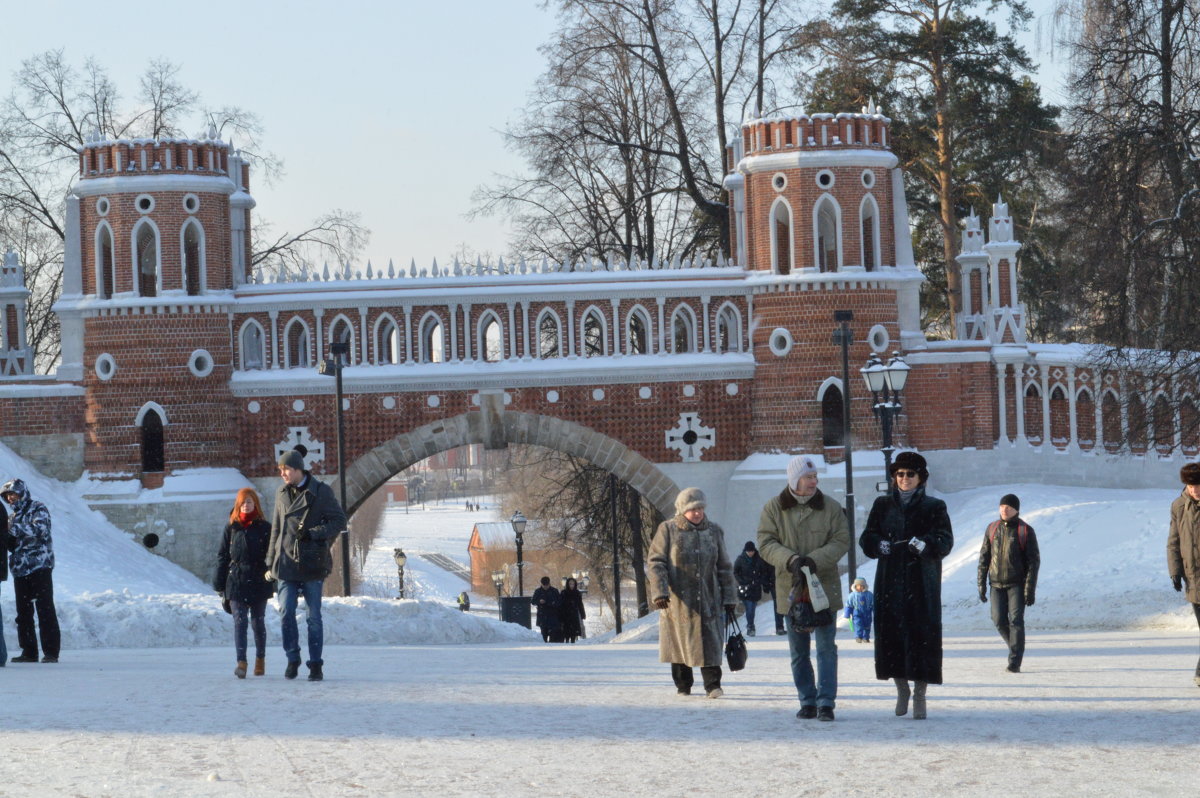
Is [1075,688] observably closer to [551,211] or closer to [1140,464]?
[1140,464]

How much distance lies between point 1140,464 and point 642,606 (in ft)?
38.2

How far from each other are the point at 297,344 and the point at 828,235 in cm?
869

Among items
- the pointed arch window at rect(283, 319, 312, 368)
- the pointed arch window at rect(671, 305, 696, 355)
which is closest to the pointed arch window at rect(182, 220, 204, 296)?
the pointed arch window at rect(283, 319, 312, 368)

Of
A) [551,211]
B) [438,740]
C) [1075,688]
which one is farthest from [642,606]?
[438,740]

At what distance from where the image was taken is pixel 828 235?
30.7 meters

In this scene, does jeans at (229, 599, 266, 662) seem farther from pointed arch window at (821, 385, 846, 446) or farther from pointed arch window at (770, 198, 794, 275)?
pointed arch window at (770, 198, 794, 275)

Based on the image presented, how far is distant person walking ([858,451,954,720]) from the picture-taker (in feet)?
32.6

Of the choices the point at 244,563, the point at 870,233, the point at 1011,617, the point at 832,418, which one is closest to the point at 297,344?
the point at 832,418

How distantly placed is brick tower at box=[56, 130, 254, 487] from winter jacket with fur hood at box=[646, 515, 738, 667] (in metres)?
19.5

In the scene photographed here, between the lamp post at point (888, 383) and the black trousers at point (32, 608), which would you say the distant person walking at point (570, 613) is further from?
the black trousers at point (32, 608)

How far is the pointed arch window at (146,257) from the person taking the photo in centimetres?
2964

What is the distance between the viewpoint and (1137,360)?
21375 millimetres

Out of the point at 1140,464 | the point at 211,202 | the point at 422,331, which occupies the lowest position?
the point at 1140,464

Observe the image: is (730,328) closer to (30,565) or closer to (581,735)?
(30,565)
